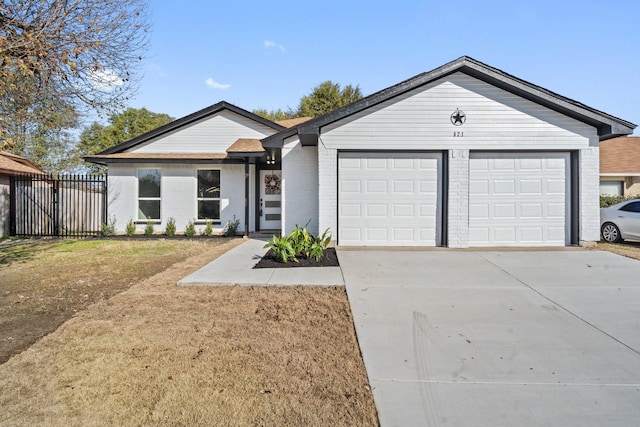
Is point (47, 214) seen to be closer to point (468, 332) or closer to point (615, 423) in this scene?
point (468, 332)

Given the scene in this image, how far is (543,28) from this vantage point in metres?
10.2

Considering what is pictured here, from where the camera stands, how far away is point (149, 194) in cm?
1338

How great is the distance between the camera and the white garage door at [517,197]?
8.89 metres

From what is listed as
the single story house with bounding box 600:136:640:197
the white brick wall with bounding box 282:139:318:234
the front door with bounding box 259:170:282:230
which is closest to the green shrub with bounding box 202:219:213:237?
the front door with bounding box 259:170:282:230

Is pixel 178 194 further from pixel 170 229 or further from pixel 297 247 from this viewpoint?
pixel 297 247

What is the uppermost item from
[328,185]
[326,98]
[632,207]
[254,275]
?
[326,98]

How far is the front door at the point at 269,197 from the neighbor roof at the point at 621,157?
1718 centimetres

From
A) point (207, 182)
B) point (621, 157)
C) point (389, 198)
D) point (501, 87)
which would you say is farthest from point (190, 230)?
point (621, 157)

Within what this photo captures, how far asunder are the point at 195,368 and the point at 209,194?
11001 millimetres

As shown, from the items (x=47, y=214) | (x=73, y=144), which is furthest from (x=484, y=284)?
(x=73, y=144)

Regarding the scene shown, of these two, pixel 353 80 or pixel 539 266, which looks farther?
pixel 353 80

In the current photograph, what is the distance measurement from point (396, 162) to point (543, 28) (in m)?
6.58

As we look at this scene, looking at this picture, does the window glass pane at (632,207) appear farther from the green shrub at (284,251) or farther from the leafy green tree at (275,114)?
the leafy green tree at (275,114)

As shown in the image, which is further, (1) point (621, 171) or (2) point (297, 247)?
(1) point (621, 171)
